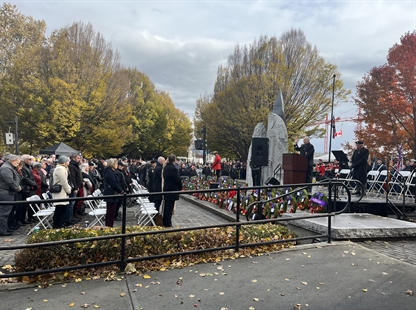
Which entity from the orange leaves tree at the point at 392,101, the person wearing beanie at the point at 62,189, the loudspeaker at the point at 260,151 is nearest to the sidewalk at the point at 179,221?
the person wearing beanie at the point at 62,189

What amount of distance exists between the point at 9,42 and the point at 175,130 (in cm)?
2273

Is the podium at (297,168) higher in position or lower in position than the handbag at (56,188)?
higher

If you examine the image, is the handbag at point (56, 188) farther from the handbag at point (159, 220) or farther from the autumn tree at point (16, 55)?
the autumn tree at point (16, 55)

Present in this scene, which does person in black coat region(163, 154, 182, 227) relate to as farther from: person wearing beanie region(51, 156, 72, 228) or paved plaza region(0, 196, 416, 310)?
paved plaza region(0, 196, 416, 310)

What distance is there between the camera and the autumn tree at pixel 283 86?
1102 inches

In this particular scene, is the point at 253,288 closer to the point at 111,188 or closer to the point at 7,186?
the point at 111,188

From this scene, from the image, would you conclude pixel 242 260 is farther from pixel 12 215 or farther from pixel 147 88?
pixel 147 88

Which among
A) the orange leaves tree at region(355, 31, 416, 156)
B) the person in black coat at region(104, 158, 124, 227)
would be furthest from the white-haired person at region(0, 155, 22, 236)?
the orange leaves tree at region(355, 31, 416, 156)

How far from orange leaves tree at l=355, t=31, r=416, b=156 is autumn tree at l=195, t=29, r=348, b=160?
10297 millimetres

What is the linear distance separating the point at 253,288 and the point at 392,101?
1599cm

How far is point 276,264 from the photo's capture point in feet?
14.7

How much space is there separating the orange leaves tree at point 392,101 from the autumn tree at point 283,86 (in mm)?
10297

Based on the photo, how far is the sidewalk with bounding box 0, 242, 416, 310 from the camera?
3363mm

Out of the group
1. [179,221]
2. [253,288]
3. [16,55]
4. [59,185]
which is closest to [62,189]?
[59,185]
